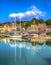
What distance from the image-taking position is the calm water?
3118 mm

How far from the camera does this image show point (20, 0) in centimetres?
363

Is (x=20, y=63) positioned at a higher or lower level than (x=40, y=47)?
lower

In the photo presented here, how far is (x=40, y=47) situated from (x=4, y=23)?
1020 millimetres

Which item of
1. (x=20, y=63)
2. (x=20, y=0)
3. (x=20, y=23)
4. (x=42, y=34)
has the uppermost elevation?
(x=20, y=0)

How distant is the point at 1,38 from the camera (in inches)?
149

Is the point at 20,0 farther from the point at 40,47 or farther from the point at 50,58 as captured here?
the point at 50,58

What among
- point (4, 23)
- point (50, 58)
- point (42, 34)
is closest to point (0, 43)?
point (4, 23)

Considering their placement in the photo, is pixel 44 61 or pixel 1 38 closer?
pixel 44 61

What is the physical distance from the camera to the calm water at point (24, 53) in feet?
10.2

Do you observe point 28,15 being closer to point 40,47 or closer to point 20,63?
point 40,47

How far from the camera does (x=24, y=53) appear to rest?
354cm

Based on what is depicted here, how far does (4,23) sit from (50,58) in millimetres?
1349

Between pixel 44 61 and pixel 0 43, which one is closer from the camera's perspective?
pixel 44 61

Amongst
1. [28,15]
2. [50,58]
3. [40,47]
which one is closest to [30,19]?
[28,15]
